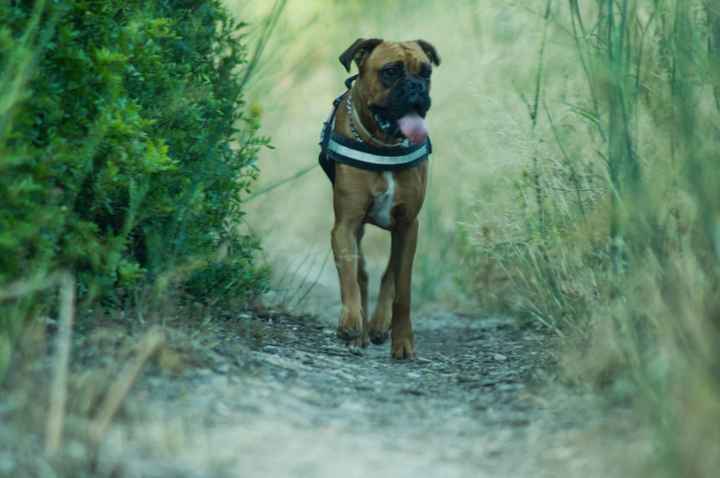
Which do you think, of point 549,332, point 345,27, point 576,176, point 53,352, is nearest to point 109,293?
point 53,352

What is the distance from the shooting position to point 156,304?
4.52 meters

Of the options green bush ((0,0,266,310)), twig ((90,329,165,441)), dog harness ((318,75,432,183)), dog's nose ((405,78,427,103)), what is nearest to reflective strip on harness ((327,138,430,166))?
dog harness ((318,75,432,183))

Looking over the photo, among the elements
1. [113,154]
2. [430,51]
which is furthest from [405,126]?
[113,154]

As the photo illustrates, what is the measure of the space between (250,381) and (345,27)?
22.4ft

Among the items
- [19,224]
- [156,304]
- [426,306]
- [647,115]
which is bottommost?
[426,306]

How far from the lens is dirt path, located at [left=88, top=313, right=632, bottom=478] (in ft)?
10.2

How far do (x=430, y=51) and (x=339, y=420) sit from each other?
306cm

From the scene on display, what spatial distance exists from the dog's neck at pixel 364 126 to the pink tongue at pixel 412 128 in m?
0.11

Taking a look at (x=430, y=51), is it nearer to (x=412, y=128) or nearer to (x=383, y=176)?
(x=412, y=128)

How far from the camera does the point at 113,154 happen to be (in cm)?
444

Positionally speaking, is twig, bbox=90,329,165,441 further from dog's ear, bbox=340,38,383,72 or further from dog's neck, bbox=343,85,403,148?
dog's ear, bbox=340,38,383,72

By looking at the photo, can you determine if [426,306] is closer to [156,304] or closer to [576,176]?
[576,176]

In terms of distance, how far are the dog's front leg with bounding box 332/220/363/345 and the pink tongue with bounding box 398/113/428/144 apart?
0.55m

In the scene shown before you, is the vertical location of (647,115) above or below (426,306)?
above
